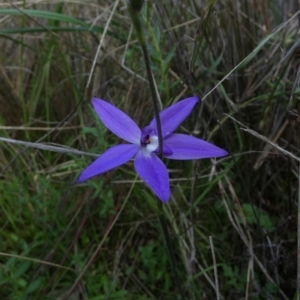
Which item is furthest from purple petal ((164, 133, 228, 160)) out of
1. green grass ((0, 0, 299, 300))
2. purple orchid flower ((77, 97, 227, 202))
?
green grass ((0, 0, 299, 300))

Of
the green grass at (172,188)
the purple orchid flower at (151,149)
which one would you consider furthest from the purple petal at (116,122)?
the green grass at (172,188)

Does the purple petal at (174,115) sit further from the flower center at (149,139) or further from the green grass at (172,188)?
the green grass at (172,188)

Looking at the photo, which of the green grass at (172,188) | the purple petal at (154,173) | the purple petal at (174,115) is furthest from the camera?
the green grass at (172,188)

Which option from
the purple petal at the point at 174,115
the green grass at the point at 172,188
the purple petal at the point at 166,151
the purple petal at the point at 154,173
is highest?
the purple petal at the point at 174,115

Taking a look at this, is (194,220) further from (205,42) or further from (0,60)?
(0,60)

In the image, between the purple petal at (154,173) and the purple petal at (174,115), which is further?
the purple petal at (174,115)

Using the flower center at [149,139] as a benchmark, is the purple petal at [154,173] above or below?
below

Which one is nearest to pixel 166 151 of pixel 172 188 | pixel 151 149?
pixel 151 149

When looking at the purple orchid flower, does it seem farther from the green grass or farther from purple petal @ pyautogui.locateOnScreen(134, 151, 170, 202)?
the green grass
